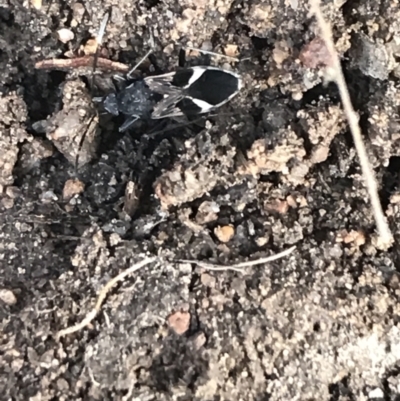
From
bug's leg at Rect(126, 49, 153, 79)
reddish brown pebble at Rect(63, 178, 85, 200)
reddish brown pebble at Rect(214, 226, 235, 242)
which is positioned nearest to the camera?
reddish brown pebble at Rect(214, 226, 235, 242)

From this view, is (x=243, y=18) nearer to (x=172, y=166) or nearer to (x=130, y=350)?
(x=172, y=166)

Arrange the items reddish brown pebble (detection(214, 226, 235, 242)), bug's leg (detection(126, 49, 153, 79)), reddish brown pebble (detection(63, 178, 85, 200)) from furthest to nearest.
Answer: bug's leg (detection(126, 49, 153, 79)) < reddish brown pebble (detection(63, 178, 85, 200)) < reddish brown pebble (detection(214, 226, 235, 242))

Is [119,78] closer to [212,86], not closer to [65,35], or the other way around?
[65,35]

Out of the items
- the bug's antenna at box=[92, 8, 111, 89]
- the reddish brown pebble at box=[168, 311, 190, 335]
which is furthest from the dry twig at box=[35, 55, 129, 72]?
the reddish brown pebble at box=[168, 311, 190, 335]

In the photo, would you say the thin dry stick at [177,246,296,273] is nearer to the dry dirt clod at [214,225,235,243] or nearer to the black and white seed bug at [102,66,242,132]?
the dry dirt clod at [214,225,235,243]

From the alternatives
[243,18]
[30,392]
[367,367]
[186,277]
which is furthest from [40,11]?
[367,367]

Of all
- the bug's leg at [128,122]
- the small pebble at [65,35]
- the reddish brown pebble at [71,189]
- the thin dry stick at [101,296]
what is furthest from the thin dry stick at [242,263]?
the small pebble at [65,35]

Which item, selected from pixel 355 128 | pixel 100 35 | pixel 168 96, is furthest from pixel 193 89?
pixel 355 128
